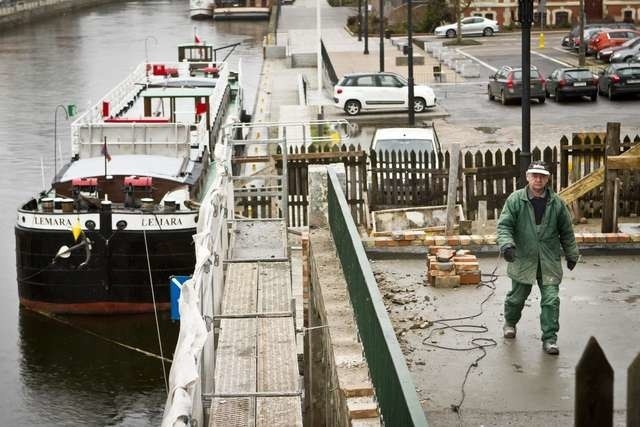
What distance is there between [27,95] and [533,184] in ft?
160

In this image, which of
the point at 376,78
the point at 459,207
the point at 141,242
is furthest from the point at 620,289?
the point at 376,78

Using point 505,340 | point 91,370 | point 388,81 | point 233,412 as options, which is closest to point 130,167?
point 91,370

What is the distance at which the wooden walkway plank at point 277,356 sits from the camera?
30.4 feet

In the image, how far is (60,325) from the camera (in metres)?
23.9

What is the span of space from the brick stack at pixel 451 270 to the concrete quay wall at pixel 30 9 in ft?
304

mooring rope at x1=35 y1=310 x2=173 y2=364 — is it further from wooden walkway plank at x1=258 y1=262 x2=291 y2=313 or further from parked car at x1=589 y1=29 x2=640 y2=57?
parked car at x1=589 y1=29 x2=640 y2=57

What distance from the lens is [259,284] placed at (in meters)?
12.5

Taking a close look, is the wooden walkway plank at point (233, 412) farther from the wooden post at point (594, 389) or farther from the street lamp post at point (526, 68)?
the street lamp post at point (526, 68)

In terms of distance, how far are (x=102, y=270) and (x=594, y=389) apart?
1966cm

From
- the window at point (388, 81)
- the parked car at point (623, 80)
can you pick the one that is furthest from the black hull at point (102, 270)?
the parked car at point (623, 80)

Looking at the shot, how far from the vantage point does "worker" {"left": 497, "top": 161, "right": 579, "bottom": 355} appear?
1051 centimetres

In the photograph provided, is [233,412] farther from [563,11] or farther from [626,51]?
[563,11]

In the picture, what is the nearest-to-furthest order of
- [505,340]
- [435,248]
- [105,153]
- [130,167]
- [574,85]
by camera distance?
[505,340] → [435,248] → [105,153] → [130,167] → [574,85]

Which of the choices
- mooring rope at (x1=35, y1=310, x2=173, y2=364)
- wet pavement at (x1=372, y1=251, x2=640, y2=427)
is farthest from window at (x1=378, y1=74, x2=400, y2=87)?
wet pavement at (x1=372, y1=251, x2=640, y2=427)
